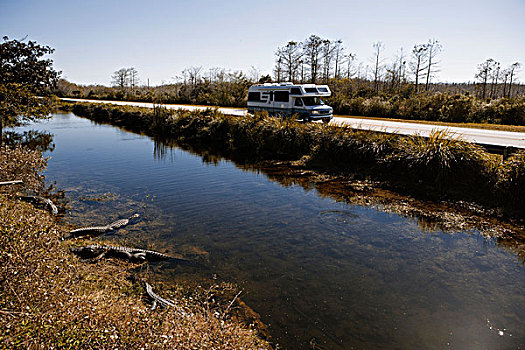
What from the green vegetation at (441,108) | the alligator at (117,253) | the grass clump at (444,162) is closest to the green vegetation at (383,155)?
the grass clump at (444,162)

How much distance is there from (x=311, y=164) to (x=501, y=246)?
27.5 feet

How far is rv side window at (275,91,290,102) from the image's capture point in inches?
850

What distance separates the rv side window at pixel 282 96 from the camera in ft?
70.8

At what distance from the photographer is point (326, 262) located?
7.00 meters

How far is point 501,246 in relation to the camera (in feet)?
25.2

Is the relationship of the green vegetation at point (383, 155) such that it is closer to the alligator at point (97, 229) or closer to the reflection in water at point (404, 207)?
the reflection in water at point (404, 207)

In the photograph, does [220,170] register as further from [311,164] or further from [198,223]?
[198,223]

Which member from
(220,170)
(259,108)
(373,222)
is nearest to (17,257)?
(373,222)

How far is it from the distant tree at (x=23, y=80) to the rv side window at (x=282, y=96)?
490 inches

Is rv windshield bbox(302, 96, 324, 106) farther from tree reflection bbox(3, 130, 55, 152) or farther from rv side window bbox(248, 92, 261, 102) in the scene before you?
tree reflection bbox(3, 130, 55, 152)

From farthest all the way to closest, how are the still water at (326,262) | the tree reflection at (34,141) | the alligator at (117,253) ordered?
the tree reflection at (34,141)
the alligator at (117,253)
the still water at (326,262)

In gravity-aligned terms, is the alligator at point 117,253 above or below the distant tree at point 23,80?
below

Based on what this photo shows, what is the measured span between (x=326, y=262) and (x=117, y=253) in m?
4.24

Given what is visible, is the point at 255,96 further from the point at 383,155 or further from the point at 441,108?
the point at 383,155
